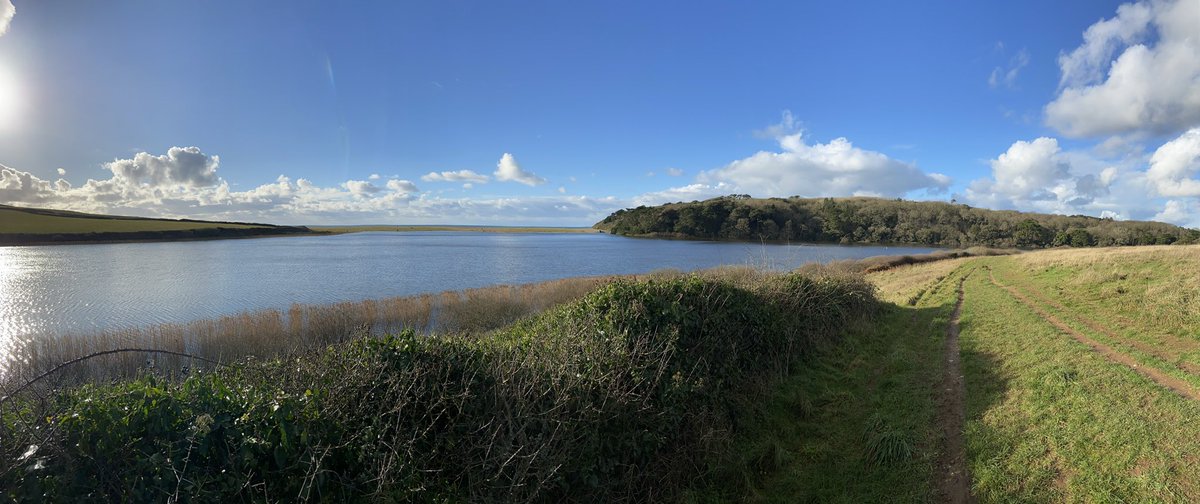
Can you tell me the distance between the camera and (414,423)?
463 cm

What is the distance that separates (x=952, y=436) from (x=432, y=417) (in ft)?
25.0

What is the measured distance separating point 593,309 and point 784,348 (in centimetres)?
579

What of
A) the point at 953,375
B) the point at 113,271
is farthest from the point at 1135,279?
the point at 113,271

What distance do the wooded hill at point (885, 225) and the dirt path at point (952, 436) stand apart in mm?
102798

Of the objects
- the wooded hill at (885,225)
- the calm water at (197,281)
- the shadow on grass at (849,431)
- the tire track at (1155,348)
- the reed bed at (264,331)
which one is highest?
the wooded hill at (885,225)

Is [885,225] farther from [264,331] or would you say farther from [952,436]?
[264,331]

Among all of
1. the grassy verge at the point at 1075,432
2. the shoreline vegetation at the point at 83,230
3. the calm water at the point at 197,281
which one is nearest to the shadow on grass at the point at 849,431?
the grassy verge at the point at 1075,432

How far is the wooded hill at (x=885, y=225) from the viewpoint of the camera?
355 ft

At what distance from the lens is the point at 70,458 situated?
305cm

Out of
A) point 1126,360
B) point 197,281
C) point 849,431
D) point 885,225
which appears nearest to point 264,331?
point 849,431

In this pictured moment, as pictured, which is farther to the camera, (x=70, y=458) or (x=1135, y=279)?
(x=1135, y=279)

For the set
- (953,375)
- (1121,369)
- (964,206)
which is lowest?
(953,375)

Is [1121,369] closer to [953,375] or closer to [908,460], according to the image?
[953,375]

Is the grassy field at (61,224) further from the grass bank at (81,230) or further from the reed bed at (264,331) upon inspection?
the reed bed at (264,331)
